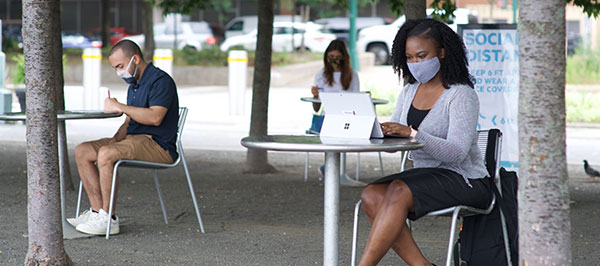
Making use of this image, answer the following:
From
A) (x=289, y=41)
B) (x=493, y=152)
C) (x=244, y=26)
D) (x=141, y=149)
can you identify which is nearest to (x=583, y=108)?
(x=141, y=149)

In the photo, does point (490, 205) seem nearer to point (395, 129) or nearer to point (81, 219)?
point (395, 129)

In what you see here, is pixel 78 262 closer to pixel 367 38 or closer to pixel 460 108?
pixel 460 108

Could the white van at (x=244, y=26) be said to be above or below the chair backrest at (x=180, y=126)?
above

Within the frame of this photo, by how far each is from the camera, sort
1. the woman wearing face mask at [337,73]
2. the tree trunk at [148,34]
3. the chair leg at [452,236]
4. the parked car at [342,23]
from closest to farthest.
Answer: the chair leg at [452,236] → the woman wearing face mask at [337,73] → the tree trunk at [148,34] → the parked car at [342,23]

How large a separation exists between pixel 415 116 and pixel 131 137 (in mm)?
2106

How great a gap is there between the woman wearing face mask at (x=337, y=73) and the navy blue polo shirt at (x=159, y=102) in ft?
9.83

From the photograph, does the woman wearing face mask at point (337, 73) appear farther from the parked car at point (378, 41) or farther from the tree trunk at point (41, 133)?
the parked car at point (378, 41)

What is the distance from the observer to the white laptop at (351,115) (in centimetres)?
420

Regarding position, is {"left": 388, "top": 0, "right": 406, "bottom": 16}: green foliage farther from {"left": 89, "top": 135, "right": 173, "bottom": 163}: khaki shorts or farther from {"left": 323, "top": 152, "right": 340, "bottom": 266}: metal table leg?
{"left": 323, "top": 152, "right": 340, "bottom": 266}: metal table leg

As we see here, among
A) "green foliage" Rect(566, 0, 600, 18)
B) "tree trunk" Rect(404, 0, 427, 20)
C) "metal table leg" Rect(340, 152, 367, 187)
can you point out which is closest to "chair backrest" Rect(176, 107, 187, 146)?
"tree trunk" Rect(404, 0, 427, 20)

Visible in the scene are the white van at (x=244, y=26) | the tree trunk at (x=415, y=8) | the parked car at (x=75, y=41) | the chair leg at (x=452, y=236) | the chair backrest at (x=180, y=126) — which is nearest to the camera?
the chair leg at (x=452, y=236)

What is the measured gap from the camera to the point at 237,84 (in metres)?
17.0

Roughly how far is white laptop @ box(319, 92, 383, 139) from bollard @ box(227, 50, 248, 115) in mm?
12592

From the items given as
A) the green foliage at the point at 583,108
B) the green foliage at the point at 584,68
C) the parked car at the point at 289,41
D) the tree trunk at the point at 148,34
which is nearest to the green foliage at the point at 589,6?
the green foliage at the point at 583,108
